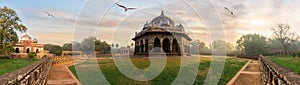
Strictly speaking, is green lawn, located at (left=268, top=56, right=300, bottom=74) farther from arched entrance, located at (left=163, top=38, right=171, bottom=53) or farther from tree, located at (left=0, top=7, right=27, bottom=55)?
tree, located at (left=0, top=7, right=27, bottom=55)

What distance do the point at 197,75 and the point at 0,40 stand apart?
83.5 feet

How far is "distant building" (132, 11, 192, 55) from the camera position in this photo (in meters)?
34.0

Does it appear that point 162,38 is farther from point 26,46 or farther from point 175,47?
point 26,46

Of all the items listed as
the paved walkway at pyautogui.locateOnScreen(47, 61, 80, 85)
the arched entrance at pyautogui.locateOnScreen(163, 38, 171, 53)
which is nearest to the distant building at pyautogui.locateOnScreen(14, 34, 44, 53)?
the arched entrance at pyautogui.locateOnScreen(163, 38, 171, 53)

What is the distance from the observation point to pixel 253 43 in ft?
201

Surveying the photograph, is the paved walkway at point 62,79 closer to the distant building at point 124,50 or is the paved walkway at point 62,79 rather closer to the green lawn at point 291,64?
the green lawn at point 291,64

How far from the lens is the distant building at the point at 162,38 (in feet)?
112

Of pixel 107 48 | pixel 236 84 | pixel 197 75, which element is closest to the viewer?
pixel 236 84

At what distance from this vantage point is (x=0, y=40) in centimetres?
2741

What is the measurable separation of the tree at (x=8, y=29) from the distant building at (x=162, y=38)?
56.7 ft

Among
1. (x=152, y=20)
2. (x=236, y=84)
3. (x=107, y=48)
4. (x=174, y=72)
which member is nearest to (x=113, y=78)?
(x=174, y=72)

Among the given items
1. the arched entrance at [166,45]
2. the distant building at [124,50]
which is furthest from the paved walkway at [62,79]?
→ the distant building at [124,50]

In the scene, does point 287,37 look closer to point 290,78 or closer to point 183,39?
point 183,39

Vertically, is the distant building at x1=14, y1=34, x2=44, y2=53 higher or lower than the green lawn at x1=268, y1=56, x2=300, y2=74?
higher
